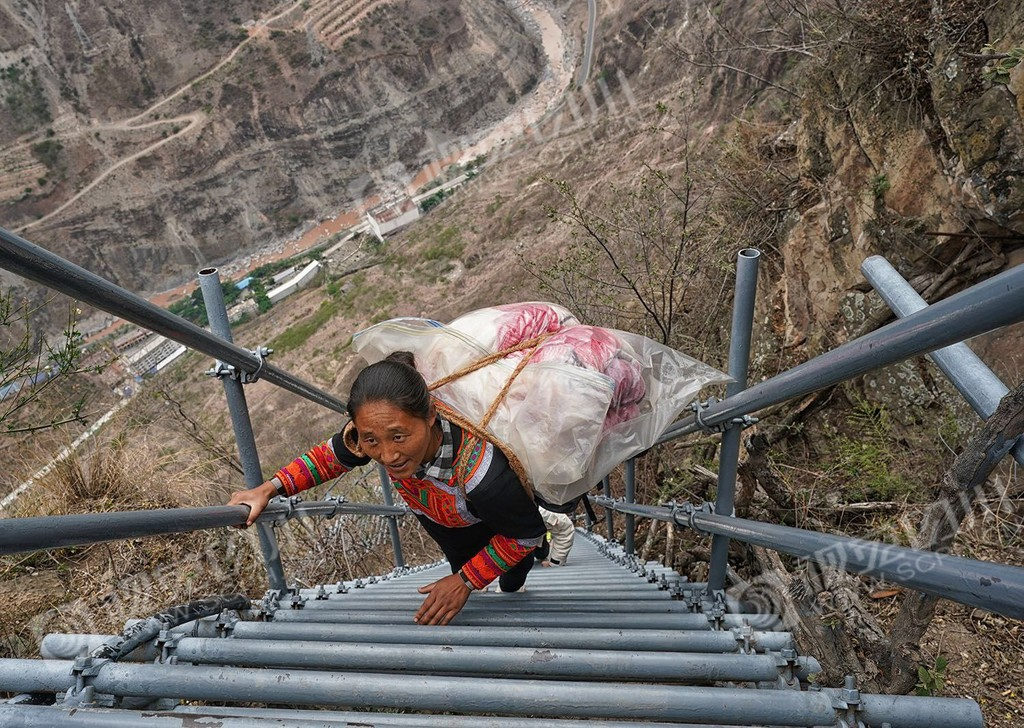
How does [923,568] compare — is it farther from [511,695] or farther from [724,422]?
[724,422]

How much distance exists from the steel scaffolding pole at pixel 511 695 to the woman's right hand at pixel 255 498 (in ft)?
1.92

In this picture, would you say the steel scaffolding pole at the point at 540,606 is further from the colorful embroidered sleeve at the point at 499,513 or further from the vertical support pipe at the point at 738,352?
the vertical support pipe at the point at 738,352

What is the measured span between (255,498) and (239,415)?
28cm

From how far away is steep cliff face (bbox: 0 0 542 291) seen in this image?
41500mm

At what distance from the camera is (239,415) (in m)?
1.85

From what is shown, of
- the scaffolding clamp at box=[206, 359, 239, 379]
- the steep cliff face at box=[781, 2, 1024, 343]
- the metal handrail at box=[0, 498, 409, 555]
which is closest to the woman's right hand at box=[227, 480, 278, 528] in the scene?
the metal handrail at box=[0, 498, 409, 555]

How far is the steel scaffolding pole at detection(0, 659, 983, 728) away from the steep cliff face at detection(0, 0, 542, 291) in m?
45.3

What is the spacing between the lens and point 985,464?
116 centimetres

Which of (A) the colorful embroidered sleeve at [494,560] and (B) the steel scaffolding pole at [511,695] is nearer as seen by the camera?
(B) the steel scaffolding pole at [511,695]

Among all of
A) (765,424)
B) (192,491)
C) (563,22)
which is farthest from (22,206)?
(765,424)

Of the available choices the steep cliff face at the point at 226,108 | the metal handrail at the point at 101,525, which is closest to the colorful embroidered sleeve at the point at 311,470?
the metal handrail at the point at 101,525

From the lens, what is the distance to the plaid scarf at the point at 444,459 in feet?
5.43

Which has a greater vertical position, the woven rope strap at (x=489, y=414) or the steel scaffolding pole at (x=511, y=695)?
the woven rope strap at (x=489, y=414)

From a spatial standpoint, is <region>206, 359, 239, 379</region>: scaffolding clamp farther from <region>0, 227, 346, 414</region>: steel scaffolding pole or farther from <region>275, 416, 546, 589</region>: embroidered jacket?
<region>275, 416, 546, 589</region>: embroidered jacket
